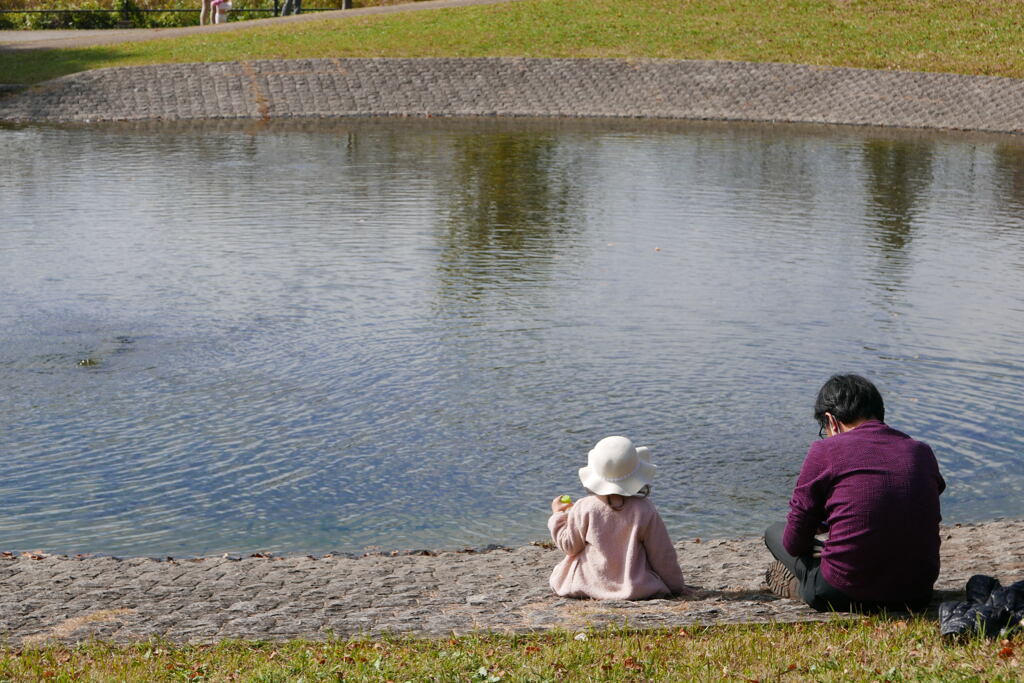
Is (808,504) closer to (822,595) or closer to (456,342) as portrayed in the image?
(822,595)

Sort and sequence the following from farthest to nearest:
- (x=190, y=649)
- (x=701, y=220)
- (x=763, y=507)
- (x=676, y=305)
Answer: (x=701, y=220)
(x=676, y=305)
(x=763, y=507)
(x=190, y=649)

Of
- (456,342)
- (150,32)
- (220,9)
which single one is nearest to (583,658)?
(456,342)

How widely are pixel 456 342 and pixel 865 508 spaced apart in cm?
806

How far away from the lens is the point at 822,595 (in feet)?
22.1

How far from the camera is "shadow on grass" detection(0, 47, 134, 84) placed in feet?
123

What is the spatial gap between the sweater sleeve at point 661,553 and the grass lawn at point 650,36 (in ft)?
112

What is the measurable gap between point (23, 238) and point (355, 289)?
20.0ft

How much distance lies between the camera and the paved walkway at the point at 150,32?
4181 cm

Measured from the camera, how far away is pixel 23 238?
63.4ft

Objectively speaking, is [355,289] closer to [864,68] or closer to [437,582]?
[437,582]

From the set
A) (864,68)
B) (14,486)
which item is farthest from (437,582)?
(864,68)

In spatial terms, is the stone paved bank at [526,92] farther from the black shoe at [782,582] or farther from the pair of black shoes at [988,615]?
the pair of black shoes at [988,615]

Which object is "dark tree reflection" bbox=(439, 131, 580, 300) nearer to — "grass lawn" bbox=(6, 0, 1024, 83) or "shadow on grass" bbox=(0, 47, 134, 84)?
"grass lawn" bbox=(6, 0, 1024, 83)

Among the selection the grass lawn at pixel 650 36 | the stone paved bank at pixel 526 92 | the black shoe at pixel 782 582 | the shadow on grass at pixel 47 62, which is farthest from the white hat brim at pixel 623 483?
the grass lawn at pixel 650 36
